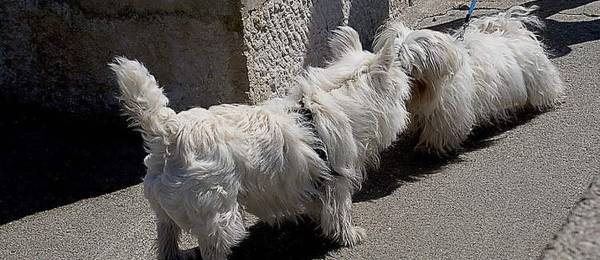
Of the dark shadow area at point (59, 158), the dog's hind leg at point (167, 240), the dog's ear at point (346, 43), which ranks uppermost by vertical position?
the dog's ear at point (346, 43)

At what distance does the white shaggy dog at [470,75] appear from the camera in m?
4.48

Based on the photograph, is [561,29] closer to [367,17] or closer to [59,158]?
[367,17]

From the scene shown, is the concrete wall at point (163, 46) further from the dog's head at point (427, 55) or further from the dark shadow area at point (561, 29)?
the dark shadow area at point (561, 29)

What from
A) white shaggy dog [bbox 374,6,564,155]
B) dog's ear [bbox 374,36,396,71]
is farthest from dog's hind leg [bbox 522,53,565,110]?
dog's ear [bbox 374,36,396,71]

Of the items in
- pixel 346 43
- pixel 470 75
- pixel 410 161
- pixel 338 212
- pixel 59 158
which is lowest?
pixel 59 158

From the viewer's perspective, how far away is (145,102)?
3635 mm

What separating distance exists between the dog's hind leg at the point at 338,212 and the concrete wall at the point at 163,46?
1342 millimetres

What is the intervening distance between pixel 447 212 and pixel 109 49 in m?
2.51

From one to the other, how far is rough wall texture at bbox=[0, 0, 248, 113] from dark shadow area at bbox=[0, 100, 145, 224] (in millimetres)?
124

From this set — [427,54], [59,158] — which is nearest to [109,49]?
[59,158]

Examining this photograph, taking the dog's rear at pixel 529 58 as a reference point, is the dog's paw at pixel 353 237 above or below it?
below

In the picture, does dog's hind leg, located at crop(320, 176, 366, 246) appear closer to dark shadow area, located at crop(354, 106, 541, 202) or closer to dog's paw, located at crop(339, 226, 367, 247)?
dog's paw, located at crop(339, 226, 367, 247)

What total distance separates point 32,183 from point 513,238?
289 centimetres

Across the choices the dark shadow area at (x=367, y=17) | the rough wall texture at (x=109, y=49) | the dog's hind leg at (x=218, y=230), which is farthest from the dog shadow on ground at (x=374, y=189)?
the dark shadow area at (x=367, y=17)
